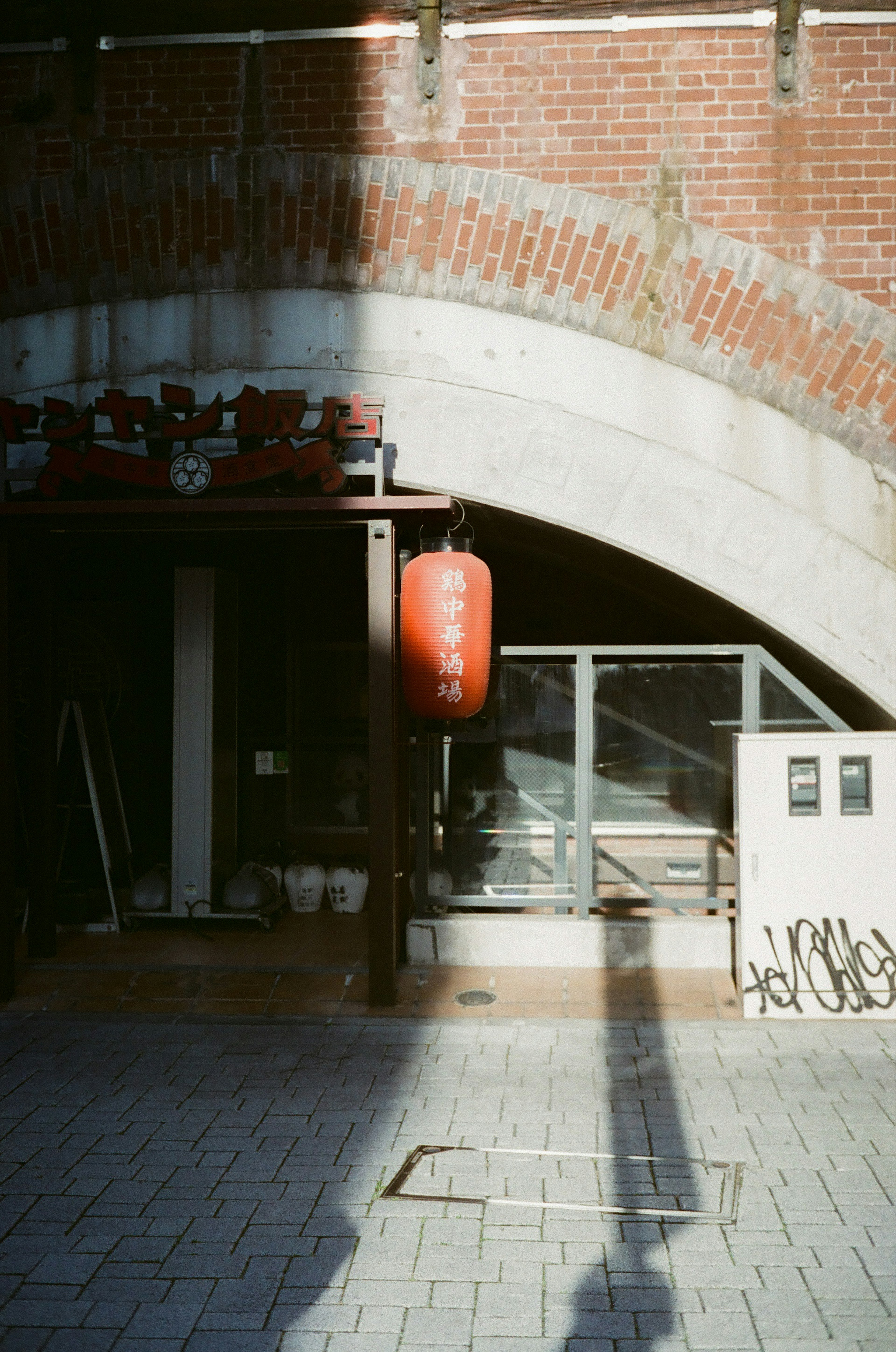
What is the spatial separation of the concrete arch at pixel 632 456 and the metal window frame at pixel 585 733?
0.48 meters

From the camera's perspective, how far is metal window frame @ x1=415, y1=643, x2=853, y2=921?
8.30 meters

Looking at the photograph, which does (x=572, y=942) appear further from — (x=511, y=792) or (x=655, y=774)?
(x=655, y=774)

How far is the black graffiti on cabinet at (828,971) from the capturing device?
23.8 ft

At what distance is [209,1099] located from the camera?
596 cm

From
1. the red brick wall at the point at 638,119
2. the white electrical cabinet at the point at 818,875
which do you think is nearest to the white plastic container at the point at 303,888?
the white electrical cabinet at the point at 818,875

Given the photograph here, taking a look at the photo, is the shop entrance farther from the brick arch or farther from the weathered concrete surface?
the brick arch

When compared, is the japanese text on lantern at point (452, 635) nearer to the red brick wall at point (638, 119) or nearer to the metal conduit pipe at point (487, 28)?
the red brick wall at point (638, 119)

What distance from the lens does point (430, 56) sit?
8.02 meters

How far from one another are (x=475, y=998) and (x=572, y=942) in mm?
945

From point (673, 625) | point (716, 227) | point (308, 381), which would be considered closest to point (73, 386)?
point (308, 381)

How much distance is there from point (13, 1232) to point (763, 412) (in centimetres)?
674

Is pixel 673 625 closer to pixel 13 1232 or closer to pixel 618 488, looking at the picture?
pixel 618 488

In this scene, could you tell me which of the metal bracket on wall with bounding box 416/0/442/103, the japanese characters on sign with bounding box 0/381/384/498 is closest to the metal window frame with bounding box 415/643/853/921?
the japanese characters on sign with bounding box 0/381/384/498

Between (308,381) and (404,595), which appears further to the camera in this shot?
(308,381)
